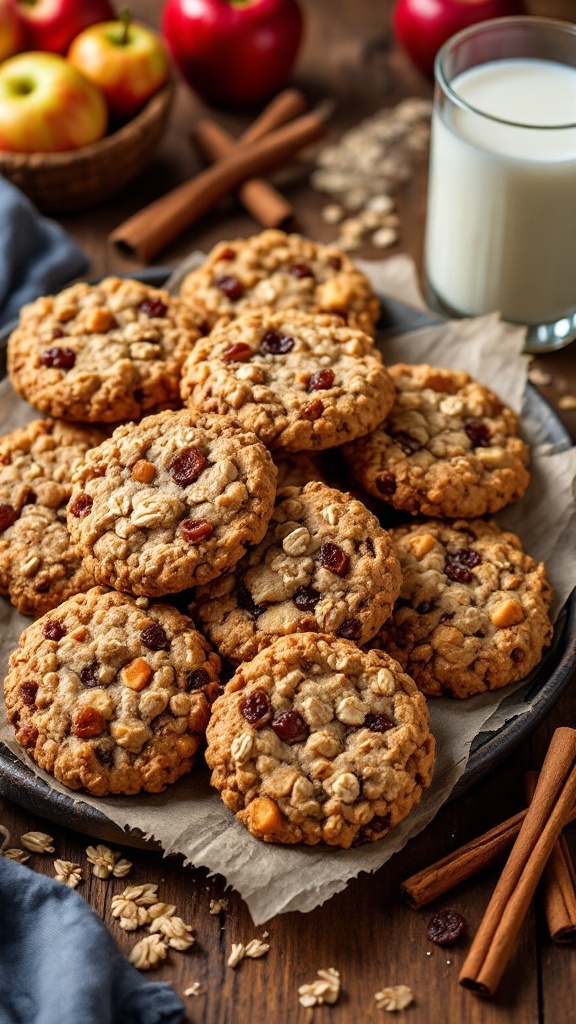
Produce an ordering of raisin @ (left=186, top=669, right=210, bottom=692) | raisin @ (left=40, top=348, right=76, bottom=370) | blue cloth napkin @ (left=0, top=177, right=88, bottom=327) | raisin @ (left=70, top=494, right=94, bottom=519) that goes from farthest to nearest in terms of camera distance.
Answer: blue cloth napkin @ (left=0, top=177, right=88, bottom=327) → raisin @ (left=40, top=348, right=76, bottom=370) → raisin @ (left=70, top=494, right=94, bottom=519) → raisin @ (left=186, top=669, right=210, bottom=692)

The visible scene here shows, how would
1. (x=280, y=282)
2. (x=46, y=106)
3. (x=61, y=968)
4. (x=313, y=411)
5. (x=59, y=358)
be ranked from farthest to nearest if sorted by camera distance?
(x=46, y=106), (x=280, y=282), (x=59, y=358), (x=313, y=411), (x=61, y=968)

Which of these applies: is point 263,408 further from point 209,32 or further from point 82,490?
point 209,32

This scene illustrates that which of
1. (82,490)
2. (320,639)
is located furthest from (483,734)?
(82,490)

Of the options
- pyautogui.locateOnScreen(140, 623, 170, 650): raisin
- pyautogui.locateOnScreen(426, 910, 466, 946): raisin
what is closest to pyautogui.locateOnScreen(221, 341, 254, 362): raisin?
pyautogui.locateOnScreen(140, 623, 170, 650): raisin

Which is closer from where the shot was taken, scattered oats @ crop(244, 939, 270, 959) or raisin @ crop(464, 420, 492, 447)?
Result: scattered oats @ crop(244, 939, 270, 959)

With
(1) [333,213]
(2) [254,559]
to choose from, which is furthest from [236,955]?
(1) [333,213]

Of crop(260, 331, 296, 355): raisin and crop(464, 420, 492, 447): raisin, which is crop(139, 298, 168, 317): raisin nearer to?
crop(260, 331, 296, 355): raisin

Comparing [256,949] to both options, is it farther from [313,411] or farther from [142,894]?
[313,411]
